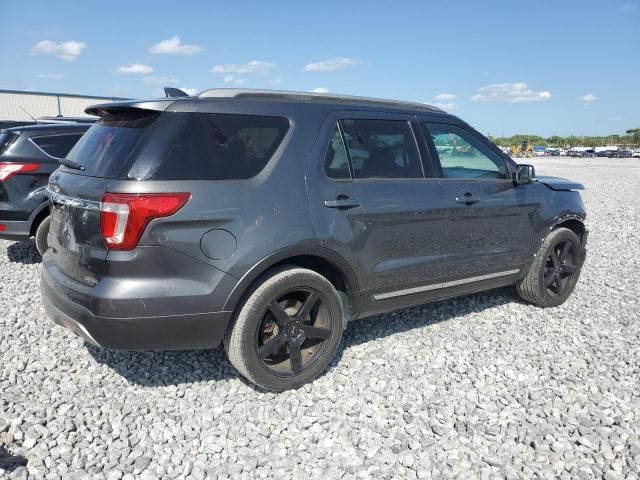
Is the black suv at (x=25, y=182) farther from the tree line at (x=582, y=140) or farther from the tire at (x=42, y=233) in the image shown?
the tree line at (x=582, y=140)

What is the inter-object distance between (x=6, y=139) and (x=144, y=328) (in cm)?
458

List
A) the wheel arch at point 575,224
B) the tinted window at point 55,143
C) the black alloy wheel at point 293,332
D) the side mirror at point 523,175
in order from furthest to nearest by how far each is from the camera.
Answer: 1. the tinted window at point 55,143
2. the wheel arch at point 575,224
3. the side mirror at point 523,175
4. the black alloy wheel at point 293,332

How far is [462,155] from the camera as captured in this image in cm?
428

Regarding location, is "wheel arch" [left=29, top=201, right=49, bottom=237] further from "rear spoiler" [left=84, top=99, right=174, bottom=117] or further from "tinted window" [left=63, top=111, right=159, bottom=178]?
"rear spoiler" [left=84, top=99, right=174, bottom=117]

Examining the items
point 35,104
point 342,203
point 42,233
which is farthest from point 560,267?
point 35,104

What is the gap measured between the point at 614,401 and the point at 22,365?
3925 millimetres

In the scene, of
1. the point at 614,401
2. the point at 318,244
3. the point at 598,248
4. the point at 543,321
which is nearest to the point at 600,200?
the point at 598,248

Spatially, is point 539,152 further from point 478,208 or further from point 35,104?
point 478,208

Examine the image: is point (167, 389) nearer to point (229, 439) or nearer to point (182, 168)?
point (229, 439)

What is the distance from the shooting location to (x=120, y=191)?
268 cm

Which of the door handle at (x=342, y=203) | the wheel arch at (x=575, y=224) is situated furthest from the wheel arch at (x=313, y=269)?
the wheel arch at (x=575, y=224)

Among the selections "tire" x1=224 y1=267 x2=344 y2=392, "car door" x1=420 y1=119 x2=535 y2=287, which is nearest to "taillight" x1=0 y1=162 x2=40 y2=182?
"tire" x1=224 y1=267 x2=344 y2=392

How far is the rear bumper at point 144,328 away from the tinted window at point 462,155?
2.16 m

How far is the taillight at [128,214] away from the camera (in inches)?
105
